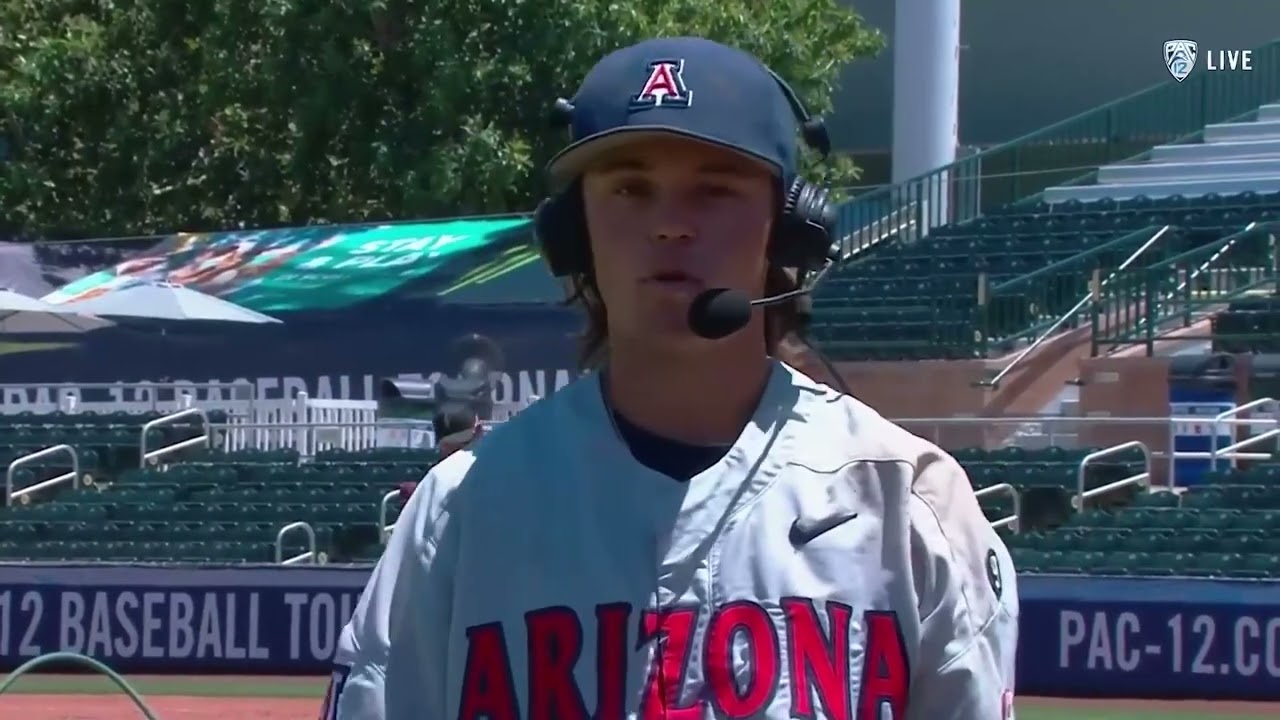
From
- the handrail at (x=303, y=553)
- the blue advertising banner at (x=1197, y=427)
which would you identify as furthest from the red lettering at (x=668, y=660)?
the blue advertising banner at (x=1197, y=427)

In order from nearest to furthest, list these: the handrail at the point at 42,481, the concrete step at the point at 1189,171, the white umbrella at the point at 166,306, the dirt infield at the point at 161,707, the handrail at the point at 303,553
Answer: the dirt infield at the point at 161,707 < the handrail at the point at 303,553 < the handrail at the point at 42,481 < the white umbrella at the point at 166,306 < the concrete step at the point at 1189,171

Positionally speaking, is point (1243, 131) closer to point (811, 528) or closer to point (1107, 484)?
point (1107, 484)

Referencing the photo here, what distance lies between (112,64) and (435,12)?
16.7ft

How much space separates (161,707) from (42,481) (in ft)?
20.4

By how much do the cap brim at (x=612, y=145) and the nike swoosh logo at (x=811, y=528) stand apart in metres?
0.33

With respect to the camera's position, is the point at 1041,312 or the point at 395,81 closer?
the point at 1041,312

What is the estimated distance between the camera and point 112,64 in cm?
2383

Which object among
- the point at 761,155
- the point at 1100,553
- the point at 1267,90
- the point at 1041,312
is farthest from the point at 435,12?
the point at 761,155

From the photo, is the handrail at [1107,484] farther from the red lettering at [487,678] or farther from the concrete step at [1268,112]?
the red lettering at [487,678]

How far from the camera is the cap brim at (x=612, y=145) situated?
1.77 metres

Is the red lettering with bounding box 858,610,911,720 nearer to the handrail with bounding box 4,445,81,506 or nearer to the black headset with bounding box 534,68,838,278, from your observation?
the black headset with bounding box 534,68,838,278

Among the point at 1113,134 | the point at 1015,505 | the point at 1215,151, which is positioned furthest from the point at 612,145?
the point at 1113,134

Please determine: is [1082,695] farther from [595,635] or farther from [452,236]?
[595,635]

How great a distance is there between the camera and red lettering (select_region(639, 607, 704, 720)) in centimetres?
171
